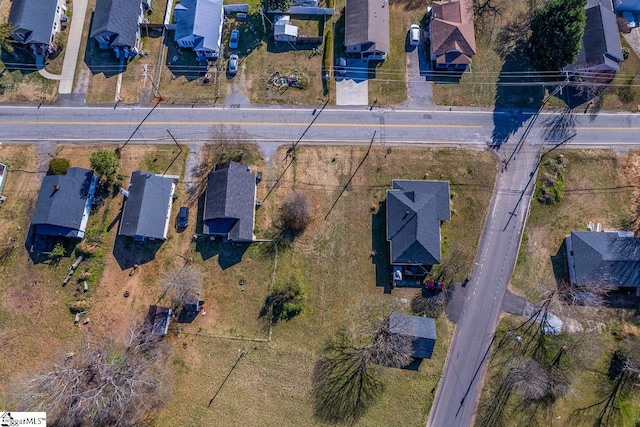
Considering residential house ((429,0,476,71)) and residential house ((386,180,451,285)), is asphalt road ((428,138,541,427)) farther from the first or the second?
residential house ((429,0,476,71))

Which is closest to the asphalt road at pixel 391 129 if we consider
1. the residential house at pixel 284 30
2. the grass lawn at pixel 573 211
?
the grass lawn at pixel 573 211

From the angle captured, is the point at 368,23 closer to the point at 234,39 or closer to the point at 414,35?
the point at 414,35

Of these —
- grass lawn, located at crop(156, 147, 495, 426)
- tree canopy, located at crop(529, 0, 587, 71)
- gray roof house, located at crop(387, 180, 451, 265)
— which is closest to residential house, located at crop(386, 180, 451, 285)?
gray roof house, located at crop(387, 180, 451, 265)

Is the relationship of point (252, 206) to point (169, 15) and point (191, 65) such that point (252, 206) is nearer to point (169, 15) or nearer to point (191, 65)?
point (191, 65)

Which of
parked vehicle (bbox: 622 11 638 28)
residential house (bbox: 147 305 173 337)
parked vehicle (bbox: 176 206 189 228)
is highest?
parked vehicle (bbox: 622 11 638 28)

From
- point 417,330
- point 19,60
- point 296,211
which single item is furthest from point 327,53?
point 19,60
